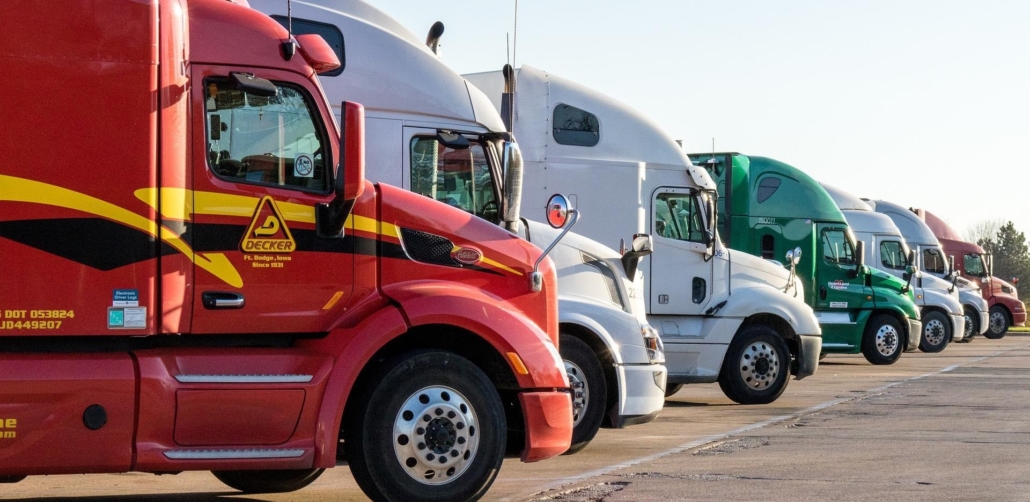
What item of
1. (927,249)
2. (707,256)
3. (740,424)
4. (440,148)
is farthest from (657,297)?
(927,249)

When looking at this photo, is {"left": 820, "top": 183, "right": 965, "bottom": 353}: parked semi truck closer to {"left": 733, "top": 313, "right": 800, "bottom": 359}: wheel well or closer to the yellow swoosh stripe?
{"left": 733, "top": 313, "right": 800, "bottom": 359}: wheel well

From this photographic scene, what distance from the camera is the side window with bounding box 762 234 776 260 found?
22047mm

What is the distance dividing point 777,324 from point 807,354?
1.71ft

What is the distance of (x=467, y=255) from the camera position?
786cm

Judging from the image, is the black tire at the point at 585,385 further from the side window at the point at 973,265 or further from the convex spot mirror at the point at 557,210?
the side window at the point at 973,265

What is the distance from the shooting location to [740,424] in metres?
14.0

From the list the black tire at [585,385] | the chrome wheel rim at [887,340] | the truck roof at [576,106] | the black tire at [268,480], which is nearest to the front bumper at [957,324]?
the chrome wheel rim at [887,340]

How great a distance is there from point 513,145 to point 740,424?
5.92 metres

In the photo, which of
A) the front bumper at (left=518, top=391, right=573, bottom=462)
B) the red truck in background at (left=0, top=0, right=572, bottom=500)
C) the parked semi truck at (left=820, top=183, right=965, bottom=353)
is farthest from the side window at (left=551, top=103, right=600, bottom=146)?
the parked semi truck at (left=820, top=183, right=965, bottom=353)

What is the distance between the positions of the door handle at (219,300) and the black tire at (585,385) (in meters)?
4.09

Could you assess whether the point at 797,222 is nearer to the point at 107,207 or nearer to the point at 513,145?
the point at 513,145

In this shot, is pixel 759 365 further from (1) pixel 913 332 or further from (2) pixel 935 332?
(2) pixel 935 332

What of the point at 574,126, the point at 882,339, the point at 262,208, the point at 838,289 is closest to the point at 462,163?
the point at 262,208

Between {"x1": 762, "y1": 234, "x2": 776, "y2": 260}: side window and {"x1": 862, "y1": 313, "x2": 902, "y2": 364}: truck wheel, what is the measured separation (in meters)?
3.75
